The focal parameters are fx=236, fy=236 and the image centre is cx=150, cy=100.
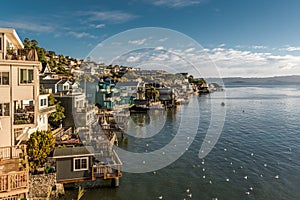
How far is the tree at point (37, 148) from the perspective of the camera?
48.6ft

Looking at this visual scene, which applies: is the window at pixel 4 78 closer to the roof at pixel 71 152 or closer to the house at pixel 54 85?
the roof at pixel 71 152

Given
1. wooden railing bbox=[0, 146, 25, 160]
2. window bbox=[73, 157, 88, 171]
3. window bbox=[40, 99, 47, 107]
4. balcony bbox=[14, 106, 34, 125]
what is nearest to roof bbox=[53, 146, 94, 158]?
window bbox=[73, 157, 88, 171]

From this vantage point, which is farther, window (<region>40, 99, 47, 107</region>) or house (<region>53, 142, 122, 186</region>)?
window (<region>40, 99, 47, 107</region>)

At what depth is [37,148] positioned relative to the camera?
1495cm

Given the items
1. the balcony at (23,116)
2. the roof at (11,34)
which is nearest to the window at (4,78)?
the balcony at (23,116)

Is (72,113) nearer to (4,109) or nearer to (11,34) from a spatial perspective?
(4,109)

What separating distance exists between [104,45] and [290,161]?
21.3 meters

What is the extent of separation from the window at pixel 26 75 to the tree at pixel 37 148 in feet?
11.5

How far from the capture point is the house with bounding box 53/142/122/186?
51.6 feet

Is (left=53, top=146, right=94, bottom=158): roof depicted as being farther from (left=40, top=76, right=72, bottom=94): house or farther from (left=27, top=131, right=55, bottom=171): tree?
(left=40, top=76, right=72, bottom=94): house

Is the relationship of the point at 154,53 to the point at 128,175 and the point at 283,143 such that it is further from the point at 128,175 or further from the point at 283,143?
the point at 283,143

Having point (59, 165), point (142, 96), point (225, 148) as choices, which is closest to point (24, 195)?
point (59, 165)

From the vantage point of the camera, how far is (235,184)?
18.3 m

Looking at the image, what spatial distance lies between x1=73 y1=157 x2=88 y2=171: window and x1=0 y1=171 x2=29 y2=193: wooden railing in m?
7.45
